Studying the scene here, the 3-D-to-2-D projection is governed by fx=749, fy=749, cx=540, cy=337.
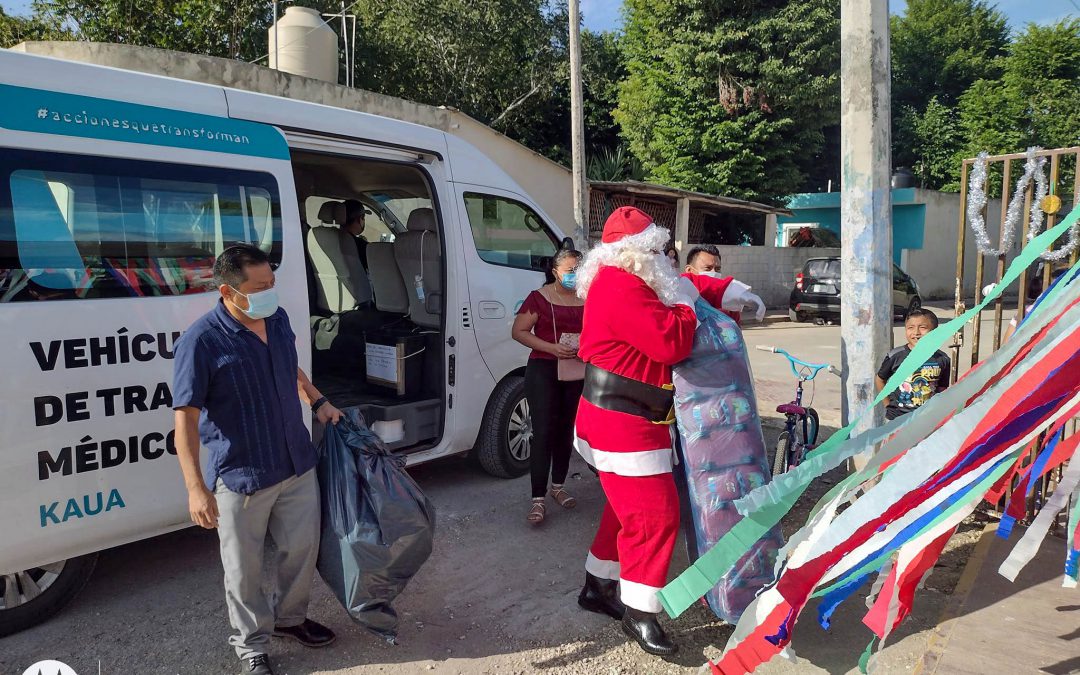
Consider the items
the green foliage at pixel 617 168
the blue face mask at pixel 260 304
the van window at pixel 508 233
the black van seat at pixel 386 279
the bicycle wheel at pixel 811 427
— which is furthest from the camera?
the green foliage at pixel 617 168

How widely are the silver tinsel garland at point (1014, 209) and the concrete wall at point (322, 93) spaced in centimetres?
743

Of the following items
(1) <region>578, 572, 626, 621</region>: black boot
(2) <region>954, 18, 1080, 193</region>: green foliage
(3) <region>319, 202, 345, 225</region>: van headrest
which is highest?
(2) <region>954, 18, 1080, 193</region>: green foliage

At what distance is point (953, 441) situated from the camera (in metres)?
2.02

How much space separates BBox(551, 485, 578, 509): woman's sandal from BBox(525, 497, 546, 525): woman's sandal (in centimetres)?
24

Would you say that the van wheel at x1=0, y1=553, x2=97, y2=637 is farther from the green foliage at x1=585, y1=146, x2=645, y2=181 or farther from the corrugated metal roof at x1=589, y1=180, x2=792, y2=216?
the green foliage at x1=585, y1=146, x2=645, y2=181

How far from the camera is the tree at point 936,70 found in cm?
2716

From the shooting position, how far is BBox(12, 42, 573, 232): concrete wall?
9.56 m

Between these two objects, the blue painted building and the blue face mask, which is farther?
the blue painted building

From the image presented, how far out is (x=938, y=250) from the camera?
23625mm

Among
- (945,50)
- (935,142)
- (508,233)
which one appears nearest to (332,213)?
(508,233)

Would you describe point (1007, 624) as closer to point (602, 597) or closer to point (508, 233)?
point (602, 597)

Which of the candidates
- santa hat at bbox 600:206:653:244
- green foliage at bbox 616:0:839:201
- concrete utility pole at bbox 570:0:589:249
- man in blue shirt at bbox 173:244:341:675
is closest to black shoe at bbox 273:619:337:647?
man in blue shirt at bbox 173:244:341:675

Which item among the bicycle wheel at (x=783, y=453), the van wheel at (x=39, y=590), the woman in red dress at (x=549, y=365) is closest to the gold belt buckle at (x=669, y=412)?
the woman in red dress at (x=549, y=365)

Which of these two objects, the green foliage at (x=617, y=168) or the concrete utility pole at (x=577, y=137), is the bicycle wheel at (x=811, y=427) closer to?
the concrete utility pole at (x=577, y=137)
